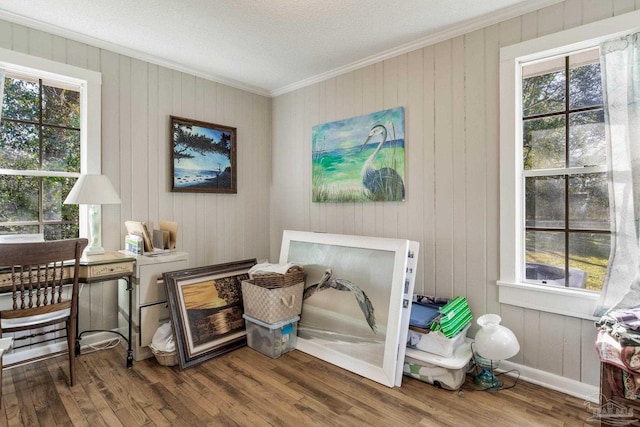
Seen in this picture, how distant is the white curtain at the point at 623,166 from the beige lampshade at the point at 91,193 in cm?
334

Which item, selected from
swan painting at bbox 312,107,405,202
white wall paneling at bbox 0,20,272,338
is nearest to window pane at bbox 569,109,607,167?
swan painting at bbox 312,107,405,202

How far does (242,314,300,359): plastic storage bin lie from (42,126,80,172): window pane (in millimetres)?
1930

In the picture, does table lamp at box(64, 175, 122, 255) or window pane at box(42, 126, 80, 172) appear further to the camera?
window pane at box(42, 126, 80, 172)

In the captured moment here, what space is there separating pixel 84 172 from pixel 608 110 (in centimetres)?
378

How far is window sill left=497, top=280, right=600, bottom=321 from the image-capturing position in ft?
6.99

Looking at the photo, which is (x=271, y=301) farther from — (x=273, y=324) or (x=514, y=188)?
(x=514, y=188)

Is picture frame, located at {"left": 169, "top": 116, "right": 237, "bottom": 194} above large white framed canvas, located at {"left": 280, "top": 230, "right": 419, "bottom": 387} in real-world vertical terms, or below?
above

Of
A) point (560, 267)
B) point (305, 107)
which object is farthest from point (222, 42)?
point (560, 267)

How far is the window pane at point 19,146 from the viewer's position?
253 centimetres

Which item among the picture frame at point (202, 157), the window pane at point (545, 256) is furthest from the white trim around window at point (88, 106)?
the window pane at point (545, 256)

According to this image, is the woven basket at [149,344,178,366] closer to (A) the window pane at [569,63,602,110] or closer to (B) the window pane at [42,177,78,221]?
(B) the window pane at [42,177,78,221]

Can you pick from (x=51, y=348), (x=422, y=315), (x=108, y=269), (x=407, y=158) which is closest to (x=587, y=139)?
(x=407, y=158)

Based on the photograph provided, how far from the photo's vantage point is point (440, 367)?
7.41 feet

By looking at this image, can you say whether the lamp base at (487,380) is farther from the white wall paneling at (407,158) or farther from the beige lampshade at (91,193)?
the beige lampshade at (91,193)
